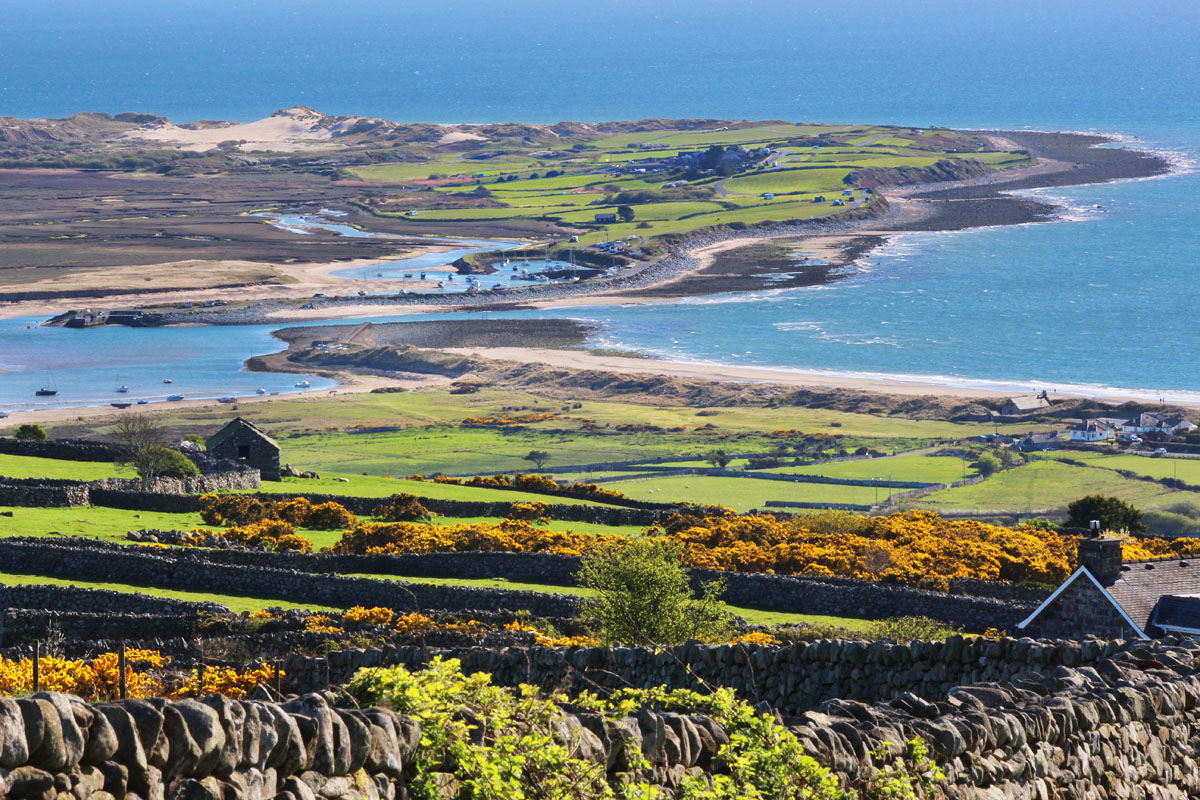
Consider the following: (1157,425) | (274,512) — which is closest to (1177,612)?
(274,512)

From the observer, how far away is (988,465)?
8319 cm

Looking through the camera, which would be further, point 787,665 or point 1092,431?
point 1092,431

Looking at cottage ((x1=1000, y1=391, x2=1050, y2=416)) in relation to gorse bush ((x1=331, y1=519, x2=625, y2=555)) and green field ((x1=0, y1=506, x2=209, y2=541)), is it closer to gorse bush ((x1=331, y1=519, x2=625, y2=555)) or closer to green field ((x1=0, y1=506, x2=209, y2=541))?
gorse bush ((x1=331, y1=519, x2=625, y2=555))

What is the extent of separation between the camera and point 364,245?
179 metres

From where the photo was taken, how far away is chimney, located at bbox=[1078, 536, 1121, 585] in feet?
88.0

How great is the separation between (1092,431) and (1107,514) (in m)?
44.3

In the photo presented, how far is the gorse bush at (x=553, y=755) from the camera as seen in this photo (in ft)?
25.8

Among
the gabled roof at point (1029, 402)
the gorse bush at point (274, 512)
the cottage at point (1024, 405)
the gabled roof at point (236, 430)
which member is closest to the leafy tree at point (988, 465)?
the cottage at point (1024, 405)

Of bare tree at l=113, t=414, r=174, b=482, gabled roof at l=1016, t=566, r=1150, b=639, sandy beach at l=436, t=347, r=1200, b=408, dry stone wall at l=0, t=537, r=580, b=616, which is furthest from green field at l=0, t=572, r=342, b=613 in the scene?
sandy beach at l=436, t=347, r=1200, b=408

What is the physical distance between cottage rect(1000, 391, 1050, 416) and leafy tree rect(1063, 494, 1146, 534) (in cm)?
4942

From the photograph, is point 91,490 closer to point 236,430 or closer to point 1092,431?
point 236,430

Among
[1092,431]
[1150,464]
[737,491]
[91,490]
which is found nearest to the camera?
[91,490]

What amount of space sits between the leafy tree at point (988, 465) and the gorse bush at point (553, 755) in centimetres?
7492

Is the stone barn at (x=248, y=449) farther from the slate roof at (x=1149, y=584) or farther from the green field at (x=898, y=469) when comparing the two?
the slate roof at (x=1149, y=584)
